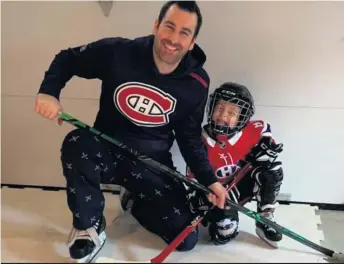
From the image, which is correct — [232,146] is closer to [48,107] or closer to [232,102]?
[232,102]

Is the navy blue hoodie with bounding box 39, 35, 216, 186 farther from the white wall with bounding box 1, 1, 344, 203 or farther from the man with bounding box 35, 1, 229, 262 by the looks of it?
the white wall with bounding box 1, 1, 344, 203

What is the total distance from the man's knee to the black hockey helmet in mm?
335

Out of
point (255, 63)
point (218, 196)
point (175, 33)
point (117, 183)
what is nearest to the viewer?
point (175, 33)

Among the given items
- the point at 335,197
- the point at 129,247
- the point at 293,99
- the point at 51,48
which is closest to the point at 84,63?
the point at 51,48

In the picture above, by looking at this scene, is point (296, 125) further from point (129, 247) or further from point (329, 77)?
point (129, 247)

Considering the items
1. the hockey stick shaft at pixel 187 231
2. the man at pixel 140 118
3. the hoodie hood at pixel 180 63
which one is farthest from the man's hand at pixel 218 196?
the hoodie hood at pixel 180 63

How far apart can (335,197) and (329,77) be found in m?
0.47

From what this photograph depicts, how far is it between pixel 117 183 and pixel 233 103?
0.44m

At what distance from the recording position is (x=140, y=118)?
67.1 inches

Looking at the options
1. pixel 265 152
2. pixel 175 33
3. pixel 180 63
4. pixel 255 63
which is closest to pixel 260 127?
pixel 265 152

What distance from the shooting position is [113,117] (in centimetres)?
174

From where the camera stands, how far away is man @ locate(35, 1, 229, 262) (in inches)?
63.1

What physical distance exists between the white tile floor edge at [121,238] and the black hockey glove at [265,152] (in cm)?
25

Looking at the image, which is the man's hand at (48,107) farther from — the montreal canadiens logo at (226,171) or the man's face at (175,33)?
the montreal canadiens logo at (226,171)
